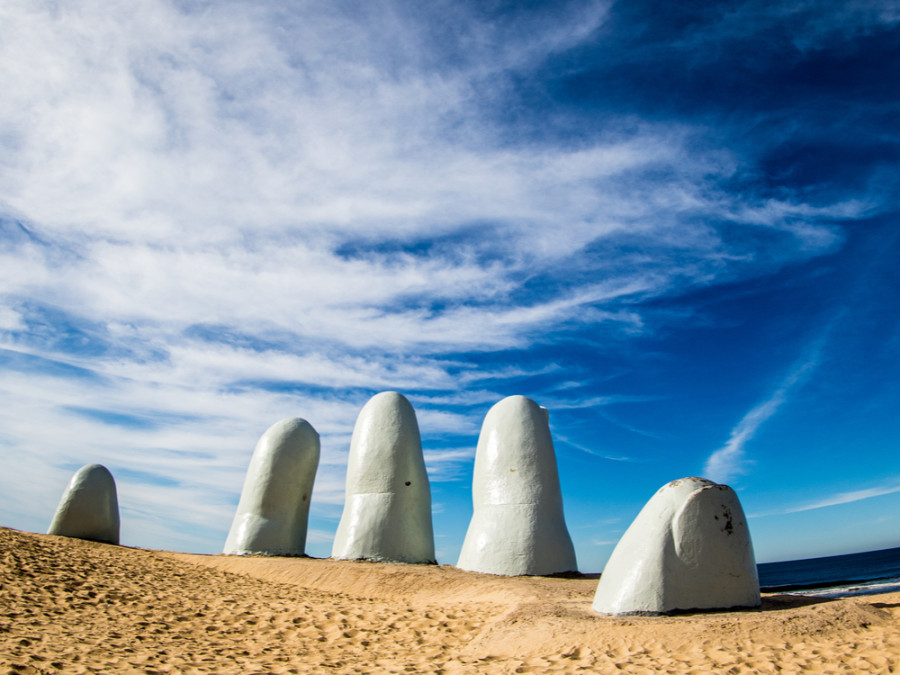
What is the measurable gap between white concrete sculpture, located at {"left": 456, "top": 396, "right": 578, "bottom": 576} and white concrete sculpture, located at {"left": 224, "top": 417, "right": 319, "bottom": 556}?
4.19 m

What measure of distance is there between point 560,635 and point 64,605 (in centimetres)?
664

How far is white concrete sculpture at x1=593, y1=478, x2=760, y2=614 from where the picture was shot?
662 cm

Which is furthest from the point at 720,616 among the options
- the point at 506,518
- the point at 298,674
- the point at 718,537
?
the point at 506,518

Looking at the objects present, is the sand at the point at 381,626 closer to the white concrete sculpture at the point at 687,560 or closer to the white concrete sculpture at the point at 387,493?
the white concrete sculpture at the point at 687,560

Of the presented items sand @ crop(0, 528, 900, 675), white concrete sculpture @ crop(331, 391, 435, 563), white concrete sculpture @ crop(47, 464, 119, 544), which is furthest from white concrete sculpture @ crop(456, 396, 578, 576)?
white concrete sculpture @ crop(47, 464, 119, 544)

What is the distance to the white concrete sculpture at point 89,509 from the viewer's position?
15.4m

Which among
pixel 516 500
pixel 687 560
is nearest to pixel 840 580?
pixel 516 500

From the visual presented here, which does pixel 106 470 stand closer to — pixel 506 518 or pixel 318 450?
pixel 318 450

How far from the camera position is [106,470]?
645 inches

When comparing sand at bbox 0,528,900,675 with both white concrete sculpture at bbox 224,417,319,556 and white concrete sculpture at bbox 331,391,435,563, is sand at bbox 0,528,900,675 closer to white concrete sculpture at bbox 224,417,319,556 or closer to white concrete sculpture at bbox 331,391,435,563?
white concrete sculpture at bbox 331,391,435,563

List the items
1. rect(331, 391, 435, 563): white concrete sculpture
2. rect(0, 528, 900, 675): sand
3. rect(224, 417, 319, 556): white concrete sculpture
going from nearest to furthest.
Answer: rect(0, 528, 900, 675): sand
rect(331, 391, 435, 563): white concrete sculpture
rect(224, 417, 319, 556): white concrete sculpture

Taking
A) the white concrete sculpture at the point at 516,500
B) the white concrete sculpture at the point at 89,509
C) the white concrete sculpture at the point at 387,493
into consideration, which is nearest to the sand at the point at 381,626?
the white concrete sculpture at the point at 516,500

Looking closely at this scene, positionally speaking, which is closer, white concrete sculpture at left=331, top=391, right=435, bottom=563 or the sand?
the sand

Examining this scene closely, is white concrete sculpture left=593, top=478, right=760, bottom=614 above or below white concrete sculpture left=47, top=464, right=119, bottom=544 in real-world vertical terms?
below
